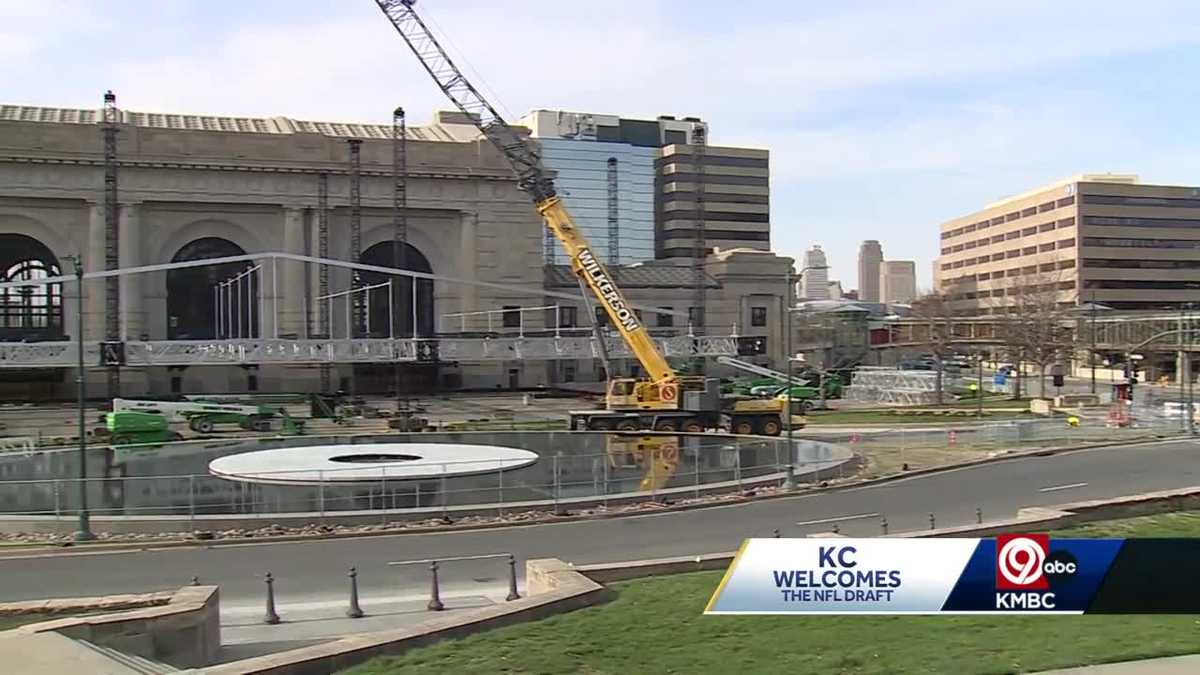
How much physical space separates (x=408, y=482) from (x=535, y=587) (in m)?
16.2

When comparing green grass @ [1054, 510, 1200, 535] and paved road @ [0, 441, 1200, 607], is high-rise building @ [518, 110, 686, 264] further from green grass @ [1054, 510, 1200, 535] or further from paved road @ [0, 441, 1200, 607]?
green grass @ [1054, 510, 1200, 535]

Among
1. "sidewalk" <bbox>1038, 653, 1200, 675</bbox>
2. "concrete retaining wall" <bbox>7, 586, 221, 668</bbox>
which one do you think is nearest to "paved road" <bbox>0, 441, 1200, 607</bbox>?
"concrete retaining wall" <bbox>7, 586, 221, 668</bbox>

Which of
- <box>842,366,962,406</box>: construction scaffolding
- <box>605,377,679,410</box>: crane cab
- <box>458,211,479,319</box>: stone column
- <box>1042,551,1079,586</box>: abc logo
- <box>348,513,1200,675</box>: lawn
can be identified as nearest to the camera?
<box>348,513,1200,675</box>: lawn

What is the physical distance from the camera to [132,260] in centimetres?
7831

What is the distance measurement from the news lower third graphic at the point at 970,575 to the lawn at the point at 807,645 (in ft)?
1.22

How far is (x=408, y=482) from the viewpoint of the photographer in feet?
102

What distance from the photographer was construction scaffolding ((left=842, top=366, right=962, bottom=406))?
7269 centimetres

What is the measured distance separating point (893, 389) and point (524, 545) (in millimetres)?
56660

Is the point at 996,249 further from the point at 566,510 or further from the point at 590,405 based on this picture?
the point at 566,510

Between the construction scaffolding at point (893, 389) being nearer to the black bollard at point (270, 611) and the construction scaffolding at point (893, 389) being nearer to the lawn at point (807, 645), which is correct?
the black bollard at point (270, 611)

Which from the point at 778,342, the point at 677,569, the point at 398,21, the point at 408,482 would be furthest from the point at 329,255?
the point at 677,569

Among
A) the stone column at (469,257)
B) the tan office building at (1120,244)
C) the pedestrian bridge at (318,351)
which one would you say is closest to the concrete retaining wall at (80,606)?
the pedestrian bridge at (318,351)

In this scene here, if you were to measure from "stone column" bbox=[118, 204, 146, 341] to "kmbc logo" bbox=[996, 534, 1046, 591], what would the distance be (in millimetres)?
77448

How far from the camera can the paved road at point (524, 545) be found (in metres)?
18.9
